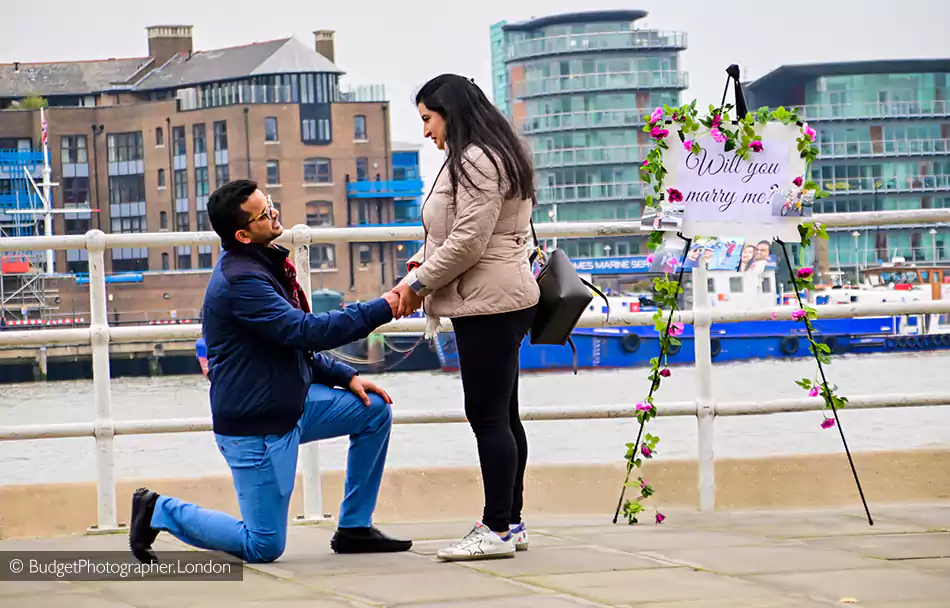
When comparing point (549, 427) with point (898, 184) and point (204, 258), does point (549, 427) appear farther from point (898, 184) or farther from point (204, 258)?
point (898, 184)

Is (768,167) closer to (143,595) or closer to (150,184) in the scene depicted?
(143,595)

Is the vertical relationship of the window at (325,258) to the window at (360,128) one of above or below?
below

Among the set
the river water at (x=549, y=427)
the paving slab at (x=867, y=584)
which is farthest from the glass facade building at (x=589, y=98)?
the paving slab at (x=867, y=584)

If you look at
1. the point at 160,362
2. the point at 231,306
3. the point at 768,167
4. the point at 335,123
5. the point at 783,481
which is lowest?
the point at 160,362

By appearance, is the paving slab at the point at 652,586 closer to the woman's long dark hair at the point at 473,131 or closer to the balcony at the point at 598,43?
the woman's long dark hair at the point at 473,131

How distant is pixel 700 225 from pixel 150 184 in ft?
182

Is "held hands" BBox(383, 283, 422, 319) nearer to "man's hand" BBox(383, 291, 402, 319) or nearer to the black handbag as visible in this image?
"man's hand" BBox(383, 291, 402, 319)

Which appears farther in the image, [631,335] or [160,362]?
[160,362]

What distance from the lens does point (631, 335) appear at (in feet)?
110

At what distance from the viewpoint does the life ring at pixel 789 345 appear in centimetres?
3431

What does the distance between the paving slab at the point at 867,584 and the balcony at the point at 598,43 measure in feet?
229

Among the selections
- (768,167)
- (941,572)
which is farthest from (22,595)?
(768,167)

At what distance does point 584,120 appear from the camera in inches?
2783

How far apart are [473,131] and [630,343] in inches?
1212
